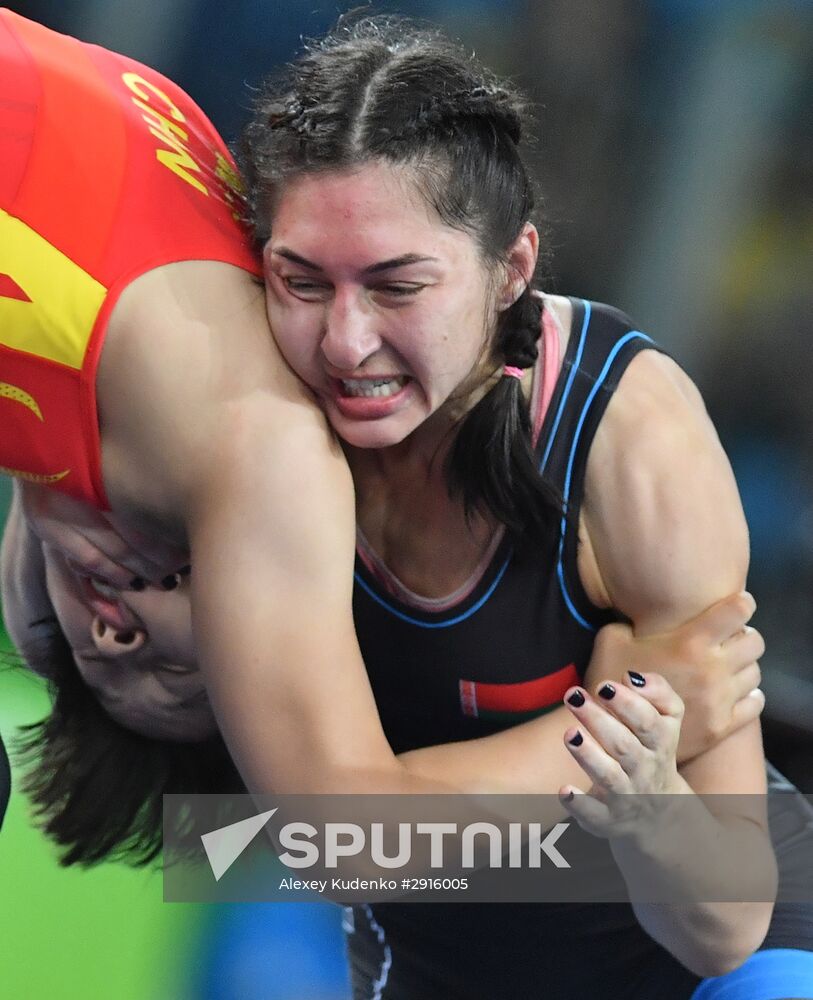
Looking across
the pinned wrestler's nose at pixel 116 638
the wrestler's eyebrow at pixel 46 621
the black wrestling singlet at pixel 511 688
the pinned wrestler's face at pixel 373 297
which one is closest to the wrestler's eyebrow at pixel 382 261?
the pinned wrestler's face at pixel 373 297

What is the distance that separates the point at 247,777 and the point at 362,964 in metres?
0.73

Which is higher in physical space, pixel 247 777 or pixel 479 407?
pixel 479 407

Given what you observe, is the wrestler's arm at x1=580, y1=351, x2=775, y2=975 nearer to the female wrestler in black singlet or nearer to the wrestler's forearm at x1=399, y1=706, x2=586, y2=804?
the female wrestler in black singlet

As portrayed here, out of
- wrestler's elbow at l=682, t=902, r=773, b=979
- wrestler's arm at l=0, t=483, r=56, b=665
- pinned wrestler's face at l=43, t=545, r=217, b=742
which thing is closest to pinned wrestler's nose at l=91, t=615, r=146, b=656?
pinned wrestler's face at l=43, t=545, r=217, b=742

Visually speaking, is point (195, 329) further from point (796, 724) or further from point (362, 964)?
point (796, 724)

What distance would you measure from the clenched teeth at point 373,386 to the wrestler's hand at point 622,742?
0.95ft

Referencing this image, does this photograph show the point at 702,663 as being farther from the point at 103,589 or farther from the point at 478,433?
the point at 103,589

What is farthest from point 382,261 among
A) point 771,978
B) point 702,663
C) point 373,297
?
point 771,978

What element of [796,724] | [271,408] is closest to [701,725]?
[271,408]

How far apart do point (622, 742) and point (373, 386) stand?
35 cm

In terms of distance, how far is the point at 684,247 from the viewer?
251 centimetres

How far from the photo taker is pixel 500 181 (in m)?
1.13

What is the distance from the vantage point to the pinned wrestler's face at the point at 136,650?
140 centimetres

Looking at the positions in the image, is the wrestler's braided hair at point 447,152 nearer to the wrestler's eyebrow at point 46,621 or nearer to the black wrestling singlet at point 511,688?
the black wrestling singlet at point 511,688
